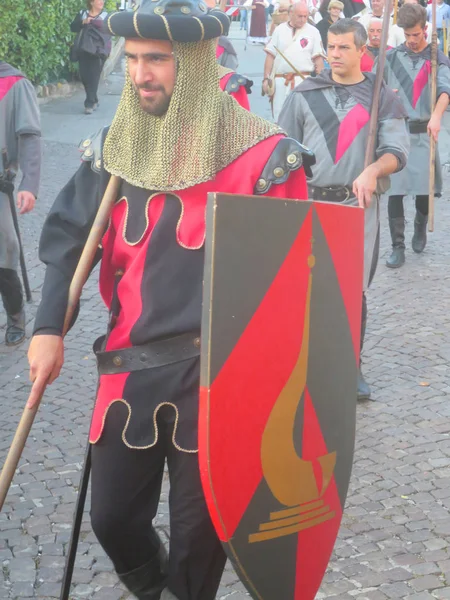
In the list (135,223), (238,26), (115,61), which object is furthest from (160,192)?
(238,26)

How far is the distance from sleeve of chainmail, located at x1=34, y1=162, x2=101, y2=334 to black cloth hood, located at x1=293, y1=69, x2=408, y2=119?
2523mm

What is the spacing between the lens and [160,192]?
2.76 metres

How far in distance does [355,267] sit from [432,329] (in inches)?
161

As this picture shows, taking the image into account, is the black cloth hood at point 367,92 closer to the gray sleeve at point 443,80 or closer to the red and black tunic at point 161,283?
the red and black tunic at point 161,283

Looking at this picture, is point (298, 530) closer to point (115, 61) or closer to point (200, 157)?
point (200, 157)

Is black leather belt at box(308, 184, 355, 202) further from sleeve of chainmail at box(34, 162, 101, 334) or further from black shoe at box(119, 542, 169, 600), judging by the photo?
black shoe at box(119, 542, 169, 600)

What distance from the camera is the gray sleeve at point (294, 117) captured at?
532 centimetres

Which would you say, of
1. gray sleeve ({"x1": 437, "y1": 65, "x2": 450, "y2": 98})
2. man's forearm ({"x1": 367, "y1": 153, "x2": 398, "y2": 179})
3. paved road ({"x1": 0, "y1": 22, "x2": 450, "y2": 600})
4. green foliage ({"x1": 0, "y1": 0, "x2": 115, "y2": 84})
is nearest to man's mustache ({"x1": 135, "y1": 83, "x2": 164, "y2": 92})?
paved road ({"x1": 0, "y1": 22, "x2": 450, "y2": 600})

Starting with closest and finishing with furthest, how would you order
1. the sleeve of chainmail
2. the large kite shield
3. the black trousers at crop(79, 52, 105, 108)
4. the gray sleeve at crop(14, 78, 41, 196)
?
1. the large kite shield
2. the sleeve of chainmail
3. the gray sleeve at crop(14, 78, 41, 196)
4. the black trousers at crop(79, 52, 105, 108)

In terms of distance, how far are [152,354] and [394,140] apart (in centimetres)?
266

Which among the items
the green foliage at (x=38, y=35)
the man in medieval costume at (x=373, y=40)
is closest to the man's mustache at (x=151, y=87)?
the man in medieval costume at (x=373, y=40)

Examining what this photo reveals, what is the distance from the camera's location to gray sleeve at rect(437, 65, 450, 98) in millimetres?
7934

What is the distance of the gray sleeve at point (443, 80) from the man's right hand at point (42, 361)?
18.5ft

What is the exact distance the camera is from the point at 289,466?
2648 millimetres
